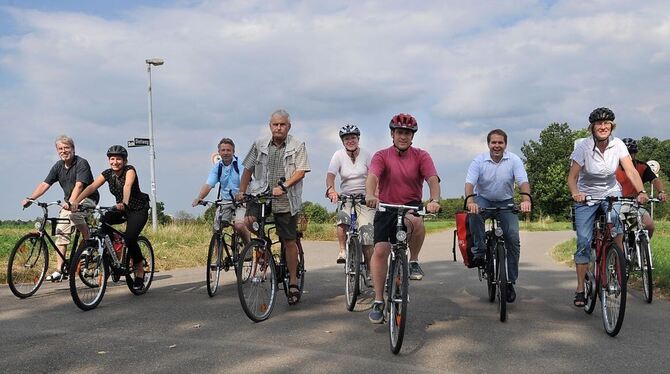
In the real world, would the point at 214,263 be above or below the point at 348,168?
below

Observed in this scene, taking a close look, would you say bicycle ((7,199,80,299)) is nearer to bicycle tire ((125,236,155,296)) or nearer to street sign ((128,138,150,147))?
bicycle tire ((125,236,155,296))

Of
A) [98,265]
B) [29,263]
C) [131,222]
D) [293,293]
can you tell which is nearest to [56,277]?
Result: [29,263]

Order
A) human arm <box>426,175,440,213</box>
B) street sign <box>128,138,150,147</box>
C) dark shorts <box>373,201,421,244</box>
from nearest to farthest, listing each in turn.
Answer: human arm <box>426,175,440,213</box> → dark shorts <box>373,201,421,244</box> → street sign <box>128,138,150,147</box>

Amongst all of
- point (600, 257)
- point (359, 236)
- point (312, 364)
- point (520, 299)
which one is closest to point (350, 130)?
point (359, 236)

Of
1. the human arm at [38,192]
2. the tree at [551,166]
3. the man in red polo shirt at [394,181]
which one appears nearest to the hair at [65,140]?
the human arm at [38,192]

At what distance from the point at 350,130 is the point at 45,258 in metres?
4.15

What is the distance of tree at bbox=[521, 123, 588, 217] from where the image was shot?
73.7 meters

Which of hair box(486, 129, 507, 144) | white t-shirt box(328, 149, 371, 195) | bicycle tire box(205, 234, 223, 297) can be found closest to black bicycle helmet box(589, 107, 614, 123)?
hair box(486, 129, 507, 144)

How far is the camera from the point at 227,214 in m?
8.66

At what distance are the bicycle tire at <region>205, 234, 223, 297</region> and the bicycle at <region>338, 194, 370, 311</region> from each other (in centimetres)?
163

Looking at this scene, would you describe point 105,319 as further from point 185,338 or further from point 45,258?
point 45,258

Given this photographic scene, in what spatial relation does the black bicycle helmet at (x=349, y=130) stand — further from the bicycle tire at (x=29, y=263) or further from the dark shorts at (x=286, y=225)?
the bicycle tire at (x=29, y=263)

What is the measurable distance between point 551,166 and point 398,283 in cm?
7431

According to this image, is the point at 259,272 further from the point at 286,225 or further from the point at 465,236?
the point at 465,236
